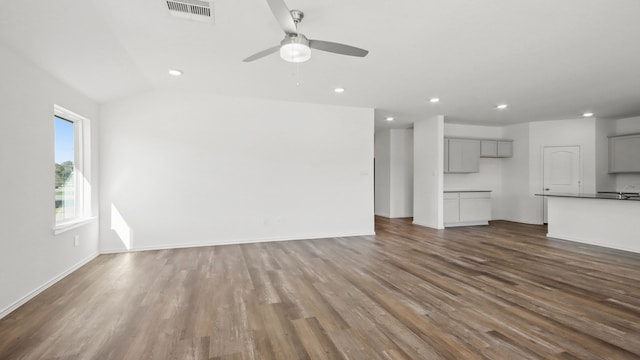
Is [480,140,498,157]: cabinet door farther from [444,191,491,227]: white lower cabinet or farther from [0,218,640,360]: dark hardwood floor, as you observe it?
[0,218,640,360]: dark hardwood floor

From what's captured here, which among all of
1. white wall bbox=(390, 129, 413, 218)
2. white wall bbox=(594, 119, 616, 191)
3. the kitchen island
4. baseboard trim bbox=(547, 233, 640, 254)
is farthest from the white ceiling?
white wall bbox=(390, 129, 413, 218)

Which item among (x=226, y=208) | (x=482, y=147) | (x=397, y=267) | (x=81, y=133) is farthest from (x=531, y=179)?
(x=81, y=133)

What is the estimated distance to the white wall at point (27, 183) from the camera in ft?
8.44

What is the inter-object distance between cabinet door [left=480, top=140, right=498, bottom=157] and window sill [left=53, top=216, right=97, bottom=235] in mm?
8402

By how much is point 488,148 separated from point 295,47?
709 cm

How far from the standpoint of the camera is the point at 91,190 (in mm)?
4297

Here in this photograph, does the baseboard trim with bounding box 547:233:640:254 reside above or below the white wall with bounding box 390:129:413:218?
below

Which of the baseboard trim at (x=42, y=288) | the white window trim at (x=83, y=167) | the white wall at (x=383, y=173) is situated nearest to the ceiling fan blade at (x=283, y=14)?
the baseboard trim at (x=42, y=288)

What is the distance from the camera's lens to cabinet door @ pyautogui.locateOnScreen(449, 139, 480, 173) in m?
7.36

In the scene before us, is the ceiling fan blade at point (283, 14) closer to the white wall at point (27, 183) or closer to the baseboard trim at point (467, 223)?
the white wall at point (27, 183)

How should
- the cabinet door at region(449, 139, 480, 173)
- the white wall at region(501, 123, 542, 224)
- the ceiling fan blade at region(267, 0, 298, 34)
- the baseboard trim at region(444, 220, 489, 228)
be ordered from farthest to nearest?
the white wall at region(501, 123, 542, 224) < the cabinet door at region(449, 139, 480, 173) < the baseboard trim at region(444, 220, 489, 228) < the ceiling fan blade at region(267, 0, 298, 34)

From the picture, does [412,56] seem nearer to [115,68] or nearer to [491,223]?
[115,68]

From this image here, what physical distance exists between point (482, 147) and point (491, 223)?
1995 mm

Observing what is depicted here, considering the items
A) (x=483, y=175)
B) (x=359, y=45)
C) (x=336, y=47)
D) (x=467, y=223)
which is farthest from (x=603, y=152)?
(x=336, y=47)
